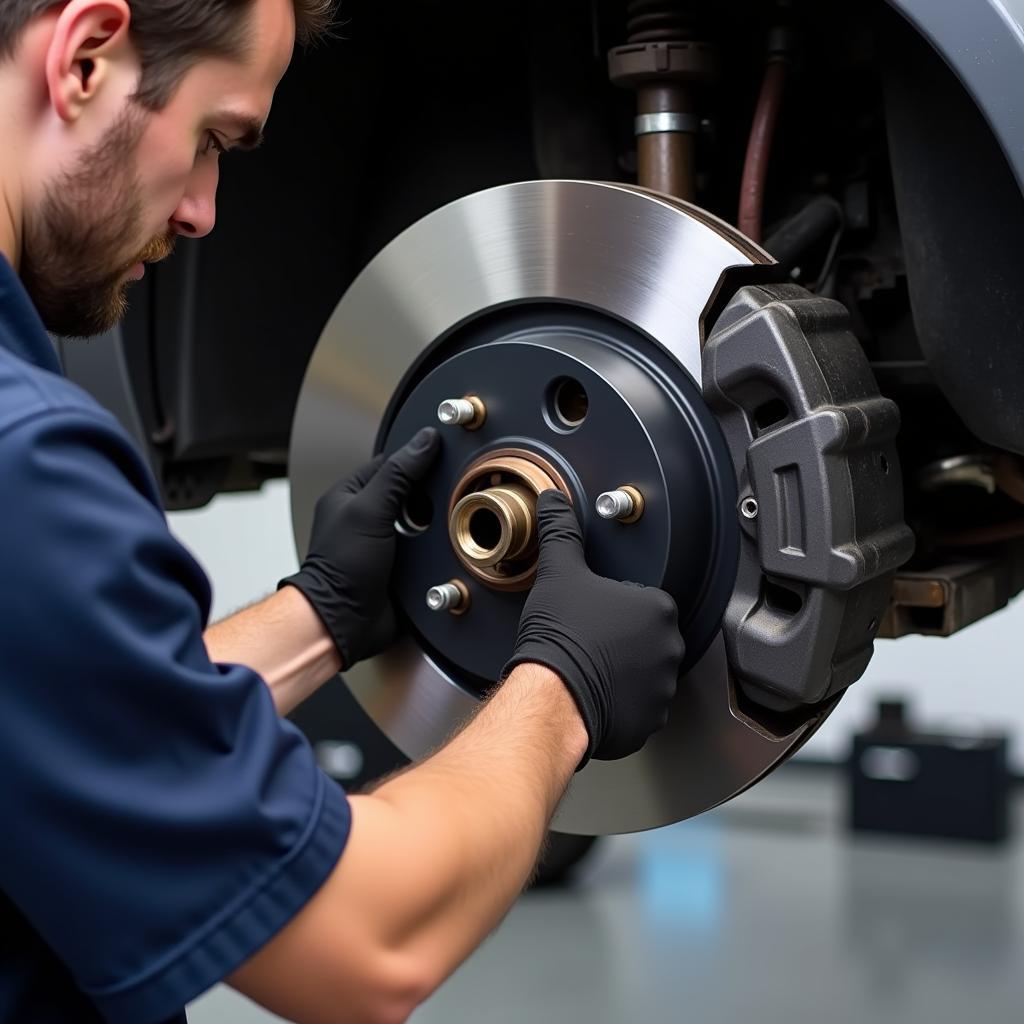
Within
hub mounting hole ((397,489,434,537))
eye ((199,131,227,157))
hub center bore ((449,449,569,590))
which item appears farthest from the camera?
hub mounting hole ((397,489,434,537))

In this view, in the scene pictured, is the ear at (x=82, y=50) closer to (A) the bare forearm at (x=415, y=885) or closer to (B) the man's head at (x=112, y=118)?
(B) the man's head at (x=112, y=118)

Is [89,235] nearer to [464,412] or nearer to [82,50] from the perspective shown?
[82,50]

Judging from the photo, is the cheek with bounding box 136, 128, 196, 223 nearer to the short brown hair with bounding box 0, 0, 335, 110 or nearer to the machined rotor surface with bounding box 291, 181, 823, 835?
the short brown hair with bounding box 0, 0, 335, 110

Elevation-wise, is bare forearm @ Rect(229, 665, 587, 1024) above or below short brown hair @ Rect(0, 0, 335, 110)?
below

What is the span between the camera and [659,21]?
927 mm

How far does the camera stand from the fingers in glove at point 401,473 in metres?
0.92

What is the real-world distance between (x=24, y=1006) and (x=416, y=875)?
19 cm

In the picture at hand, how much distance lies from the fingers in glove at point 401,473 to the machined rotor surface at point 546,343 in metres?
0.02

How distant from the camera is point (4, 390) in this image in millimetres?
542

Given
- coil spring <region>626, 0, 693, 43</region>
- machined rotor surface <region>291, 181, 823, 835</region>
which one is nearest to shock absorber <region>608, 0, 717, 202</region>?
coil spring <region>626, 0, 693, 43</region>

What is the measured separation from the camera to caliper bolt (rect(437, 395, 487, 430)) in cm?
88

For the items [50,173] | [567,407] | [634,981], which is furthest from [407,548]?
[634,981]

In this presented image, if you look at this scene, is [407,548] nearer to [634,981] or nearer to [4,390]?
[4,390]

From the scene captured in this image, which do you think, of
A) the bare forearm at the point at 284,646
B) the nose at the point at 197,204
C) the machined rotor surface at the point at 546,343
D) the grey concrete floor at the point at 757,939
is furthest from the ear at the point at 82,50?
the grey concrete floor at the point at 757,939
